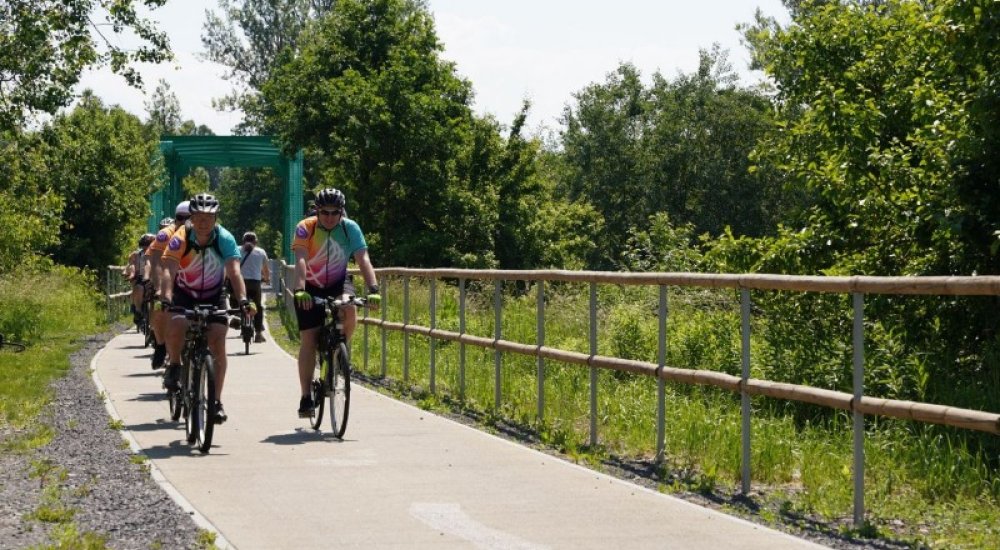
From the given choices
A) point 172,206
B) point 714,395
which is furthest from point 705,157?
point 714,395

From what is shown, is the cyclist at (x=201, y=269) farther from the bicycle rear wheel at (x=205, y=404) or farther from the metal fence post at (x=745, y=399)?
the metal fence post at (x=745, y=399)

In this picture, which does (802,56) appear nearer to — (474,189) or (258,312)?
(258,312)

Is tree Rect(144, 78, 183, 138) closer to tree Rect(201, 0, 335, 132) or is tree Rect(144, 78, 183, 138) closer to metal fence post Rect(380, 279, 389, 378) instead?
tree Rect(201, 0, 335, 132)

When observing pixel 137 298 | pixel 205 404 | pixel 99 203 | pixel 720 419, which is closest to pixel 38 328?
pixel 137 298

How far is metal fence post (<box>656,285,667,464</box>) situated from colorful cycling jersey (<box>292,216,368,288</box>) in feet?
10.1

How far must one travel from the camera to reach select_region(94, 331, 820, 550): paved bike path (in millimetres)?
7598

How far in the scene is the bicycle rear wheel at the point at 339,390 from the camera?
12.0 m

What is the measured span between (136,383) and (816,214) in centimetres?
828

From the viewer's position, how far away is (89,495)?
29.8ft

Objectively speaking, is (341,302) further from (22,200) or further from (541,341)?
(22,200)

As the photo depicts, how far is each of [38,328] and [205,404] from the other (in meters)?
20.0

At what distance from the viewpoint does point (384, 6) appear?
51219 mm

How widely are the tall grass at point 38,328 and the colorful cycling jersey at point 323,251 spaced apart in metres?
2.60

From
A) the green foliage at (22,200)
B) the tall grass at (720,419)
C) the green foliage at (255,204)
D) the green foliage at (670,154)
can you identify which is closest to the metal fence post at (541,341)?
the tall grass at (720,419)
